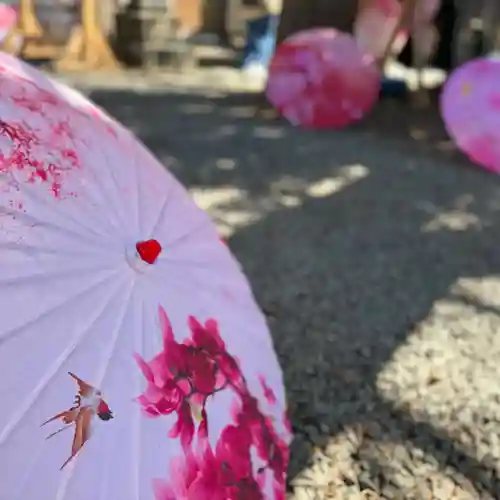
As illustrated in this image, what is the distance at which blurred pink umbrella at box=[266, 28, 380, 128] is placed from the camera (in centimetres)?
526

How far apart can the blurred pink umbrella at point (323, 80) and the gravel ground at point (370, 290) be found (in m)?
0.21

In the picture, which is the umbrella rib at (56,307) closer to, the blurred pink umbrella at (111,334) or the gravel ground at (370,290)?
the blurred pink umbrella at (111,334)

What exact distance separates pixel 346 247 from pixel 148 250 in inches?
80.7

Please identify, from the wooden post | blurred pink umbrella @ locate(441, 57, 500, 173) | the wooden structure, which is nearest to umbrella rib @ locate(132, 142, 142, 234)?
blurred pink umbrella @ locate(441, 57, 500, 173)

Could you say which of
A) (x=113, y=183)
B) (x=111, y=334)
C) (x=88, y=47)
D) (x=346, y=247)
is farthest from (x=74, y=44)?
(x=111, y=334)

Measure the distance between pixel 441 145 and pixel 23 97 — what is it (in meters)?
4.12

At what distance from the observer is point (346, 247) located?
3250 mm

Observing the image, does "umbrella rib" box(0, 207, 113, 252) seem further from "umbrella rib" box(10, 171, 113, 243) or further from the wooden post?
the wooden post

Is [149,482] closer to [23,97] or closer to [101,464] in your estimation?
[101,464]

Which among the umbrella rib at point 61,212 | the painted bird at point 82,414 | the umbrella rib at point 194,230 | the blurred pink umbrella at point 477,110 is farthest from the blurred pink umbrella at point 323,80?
the painted bird at point 82,414

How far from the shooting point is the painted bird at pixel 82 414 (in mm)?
1081

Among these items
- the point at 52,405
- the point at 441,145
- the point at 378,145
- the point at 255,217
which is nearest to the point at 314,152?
the point at 378,145

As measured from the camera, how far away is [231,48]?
34.4 feet

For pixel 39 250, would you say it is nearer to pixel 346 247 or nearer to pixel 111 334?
pixel 111 334
